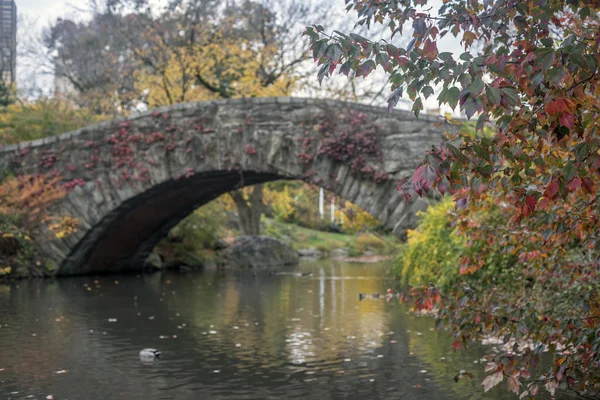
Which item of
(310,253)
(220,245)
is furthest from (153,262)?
(310,253)

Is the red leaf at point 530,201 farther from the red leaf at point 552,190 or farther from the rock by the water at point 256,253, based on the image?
the rock by the water at point 256,253

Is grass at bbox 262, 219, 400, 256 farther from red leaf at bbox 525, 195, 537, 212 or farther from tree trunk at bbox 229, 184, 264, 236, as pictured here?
red leaf at bbox 525, 195, 537, 212

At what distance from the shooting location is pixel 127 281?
14.9 metres

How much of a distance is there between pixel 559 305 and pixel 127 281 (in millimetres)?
10317

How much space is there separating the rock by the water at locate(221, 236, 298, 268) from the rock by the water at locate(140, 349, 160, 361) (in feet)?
47.1

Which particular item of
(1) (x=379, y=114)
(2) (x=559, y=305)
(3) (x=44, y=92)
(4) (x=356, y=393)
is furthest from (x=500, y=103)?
(3) (x=44, y=92)

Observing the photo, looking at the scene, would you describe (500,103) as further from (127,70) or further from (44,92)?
(44,92)

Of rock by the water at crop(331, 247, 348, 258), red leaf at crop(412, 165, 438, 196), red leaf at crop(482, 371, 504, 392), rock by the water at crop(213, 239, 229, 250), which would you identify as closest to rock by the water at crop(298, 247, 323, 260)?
rock by the water at crop(331, 247, 348, 258)

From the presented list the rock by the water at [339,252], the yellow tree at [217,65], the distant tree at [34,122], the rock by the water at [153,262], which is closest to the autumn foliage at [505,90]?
the distant tree at [34,122]

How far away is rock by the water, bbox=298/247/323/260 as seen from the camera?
94.2ft

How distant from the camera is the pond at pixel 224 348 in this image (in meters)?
5.26

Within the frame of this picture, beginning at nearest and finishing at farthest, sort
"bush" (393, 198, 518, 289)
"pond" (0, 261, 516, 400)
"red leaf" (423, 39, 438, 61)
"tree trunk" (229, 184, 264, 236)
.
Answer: "red leaf" (423, 39, 438, 61), "pond" (0, 261, 516, 400), "bush" (393, 198, 518, 289), "tree trunk" (229, 184, 264, 236)

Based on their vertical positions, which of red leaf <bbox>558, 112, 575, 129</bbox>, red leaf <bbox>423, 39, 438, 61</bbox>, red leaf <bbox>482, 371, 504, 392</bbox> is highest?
red leaf <bbox>423, 39, 438, 61</bbox>

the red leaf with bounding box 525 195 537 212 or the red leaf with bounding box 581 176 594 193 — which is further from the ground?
the red leaf with bounding box 581 176 594 193
